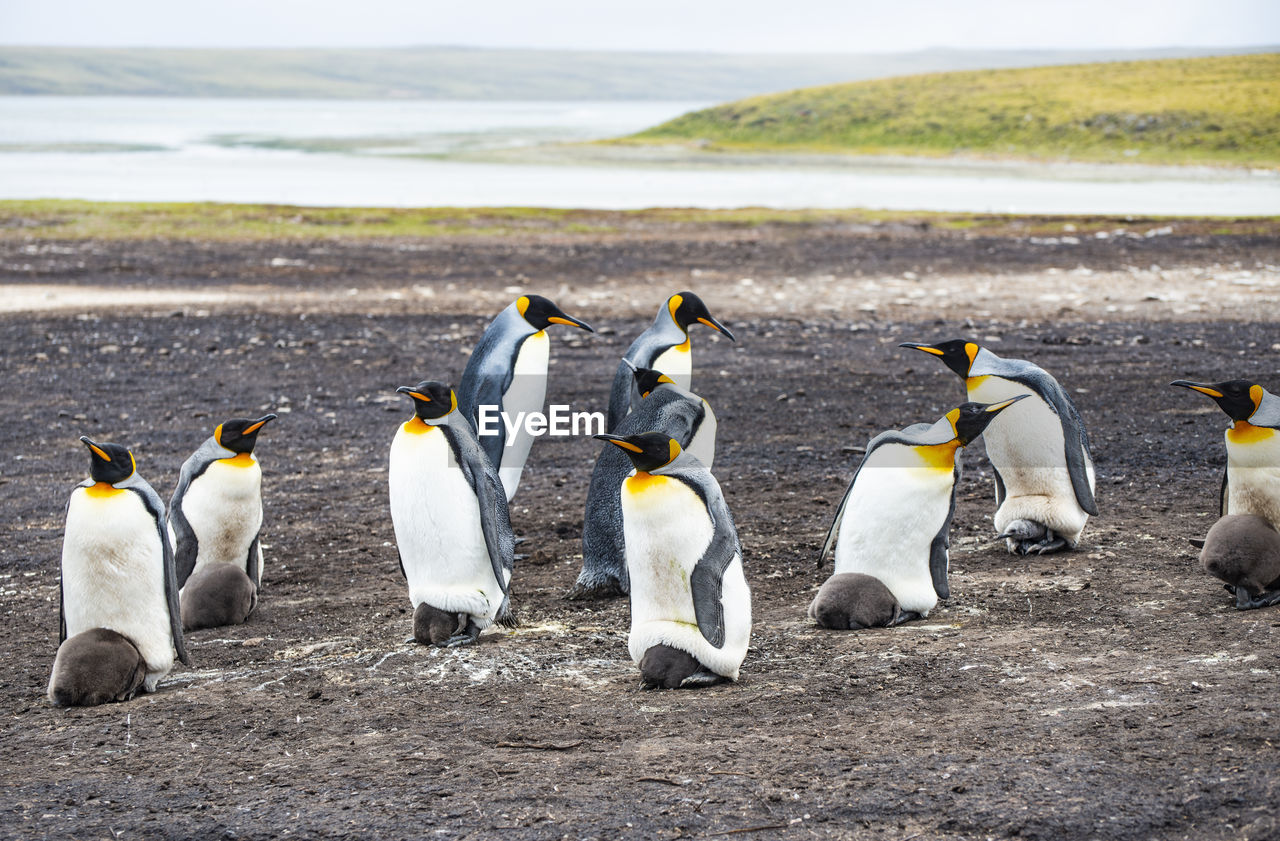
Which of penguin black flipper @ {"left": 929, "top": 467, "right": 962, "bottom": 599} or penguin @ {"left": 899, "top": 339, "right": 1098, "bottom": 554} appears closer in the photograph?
penguin black flipper @ {"left": 929, "top": 467, "right": 962, "bottom": 599}

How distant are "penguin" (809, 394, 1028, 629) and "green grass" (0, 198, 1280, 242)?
16218mm

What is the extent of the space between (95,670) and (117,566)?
1.28ft

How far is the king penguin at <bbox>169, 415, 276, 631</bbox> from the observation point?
5473mm

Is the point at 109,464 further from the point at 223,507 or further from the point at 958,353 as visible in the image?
the point at 958,353

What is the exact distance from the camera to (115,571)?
179 inches

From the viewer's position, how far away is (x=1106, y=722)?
12.0 ft

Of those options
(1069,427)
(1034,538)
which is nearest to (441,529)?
(1034,538)

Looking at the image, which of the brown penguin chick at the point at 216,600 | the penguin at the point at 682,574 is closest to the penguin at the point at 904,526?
the penguin at the point at 682,574

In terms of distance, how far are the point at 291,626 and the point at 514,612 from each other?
3.16 feet

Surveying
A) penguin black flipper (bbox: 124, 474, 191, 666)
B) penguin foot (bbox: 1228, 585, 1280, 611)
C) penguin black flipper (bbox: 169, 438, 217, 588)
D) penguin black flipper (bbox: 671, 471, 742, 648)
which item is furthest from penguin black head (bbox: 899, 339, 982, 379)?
penguin black flipper (bbox: 124, 474, 191, 666)

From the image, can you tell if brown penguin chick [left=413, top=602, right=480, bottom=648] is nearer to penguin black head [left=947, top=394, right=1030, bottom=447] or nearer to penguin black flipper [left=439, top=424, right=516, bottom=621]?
penguin black flipper [left=439, top=424, right=516, bottom=621]

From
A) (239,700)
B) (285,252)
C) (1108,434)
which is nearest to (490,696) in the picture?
(239,700)

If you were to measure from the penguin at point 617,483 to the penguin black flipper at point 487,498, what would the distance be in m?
0.46

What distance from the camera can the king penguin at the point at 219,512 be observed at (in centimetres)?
547
